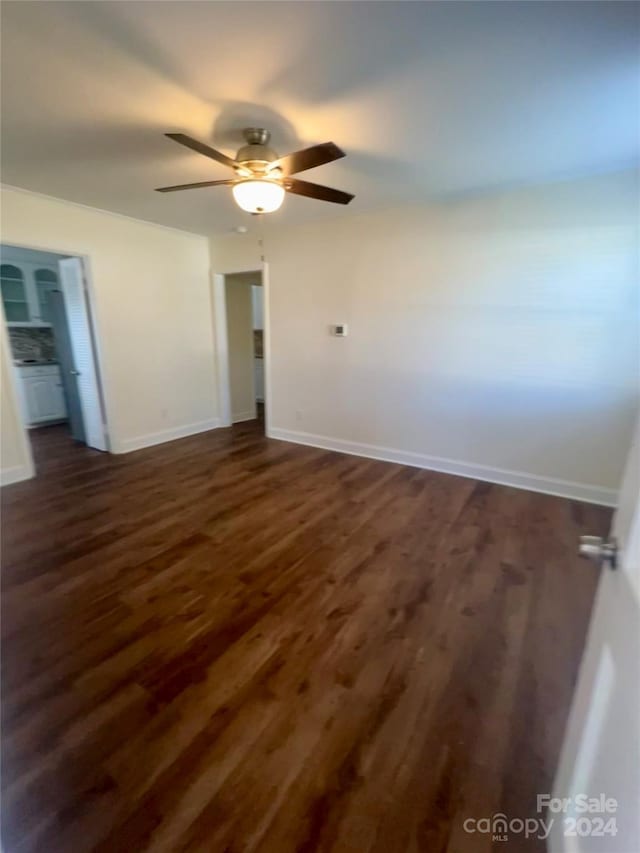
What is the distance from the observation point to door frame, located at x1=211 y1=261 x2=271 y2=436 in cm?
458

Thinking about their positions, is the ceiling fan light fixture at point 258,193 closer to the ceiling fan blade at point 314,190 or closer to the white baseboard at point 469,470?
the ceiling fan blade at point 314,190

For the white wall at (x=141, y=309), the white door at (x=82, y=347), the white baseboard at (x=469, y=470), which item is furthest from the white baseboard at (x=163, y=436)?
the white baseboard at (x=469, y=470)

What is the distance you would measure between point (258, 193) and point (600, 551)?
233 cm

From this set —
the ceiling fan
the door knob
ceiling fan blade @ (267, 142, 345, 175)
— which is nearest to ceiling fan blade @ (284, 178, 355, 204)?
the ceiling fan

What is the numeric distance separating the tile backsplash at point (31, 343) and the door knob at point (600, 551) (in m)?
6.97

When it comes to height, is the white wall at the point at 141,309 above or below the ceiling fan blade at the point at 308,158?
below

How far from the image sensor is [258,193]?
217cm

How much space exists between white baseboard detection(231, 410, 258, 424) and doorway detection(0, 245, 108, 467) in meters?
1.86

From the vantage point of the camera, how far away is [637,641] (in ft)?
2.13

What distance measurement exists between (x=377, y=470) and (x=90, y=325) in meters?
3.44

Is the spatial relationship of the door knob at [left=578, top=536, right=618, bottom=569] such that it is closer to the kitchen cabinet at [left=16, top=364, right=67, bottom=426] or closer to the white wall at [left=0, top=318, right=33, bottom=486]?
the white wall at [left=0, top=318, right=33, bottom=486]

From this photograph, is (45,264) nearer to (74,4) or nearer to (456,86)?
(74,4)

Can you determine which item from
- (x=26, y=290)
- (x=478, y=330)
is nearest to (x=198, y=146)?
(x=478, y=330)

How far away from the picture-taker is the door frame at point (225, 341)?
15.0ft
